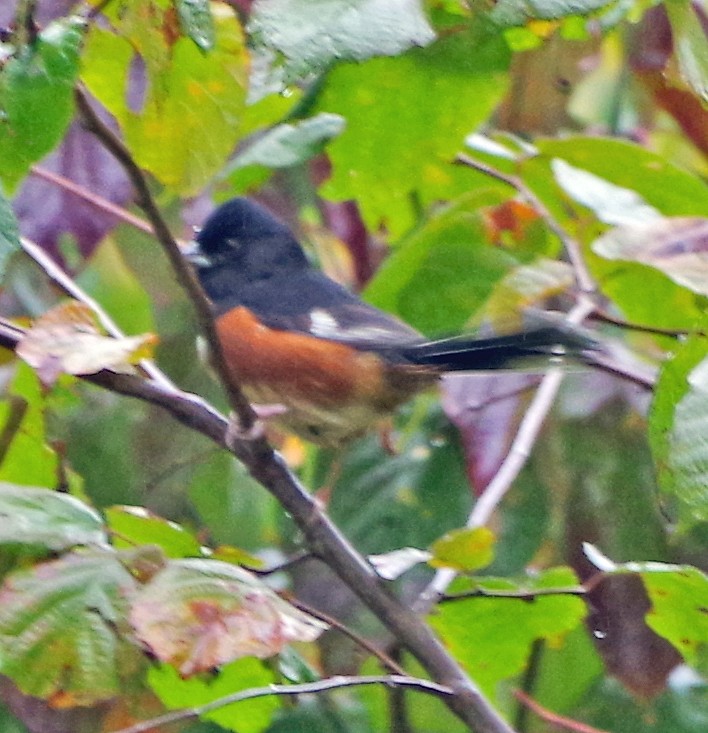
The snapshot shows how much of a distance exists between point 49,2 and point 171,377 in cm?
82

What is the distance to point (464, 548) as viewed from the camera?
105 cm

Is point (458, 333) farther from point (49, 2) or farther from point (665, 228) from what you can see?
point (49, 2)

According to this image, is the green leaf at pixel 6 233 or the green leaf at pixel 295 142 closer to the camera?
the green leaf at pixel 6 233

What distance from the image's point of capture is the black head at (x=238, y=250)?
6.78 ft

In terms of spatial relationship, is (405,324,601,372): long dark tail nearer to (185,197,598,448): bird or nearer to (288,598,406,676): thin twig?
(185,197,598,448): bird

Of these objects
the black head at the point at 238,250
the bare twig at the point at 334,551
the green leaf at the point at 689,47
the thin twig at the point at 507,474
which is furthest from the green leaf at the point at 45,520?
the black head at the point at 238,250

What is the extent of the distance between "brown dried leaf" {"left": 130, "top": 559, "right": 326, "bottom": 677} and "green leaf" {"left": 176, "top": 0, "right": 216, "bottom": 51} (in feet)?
1.31

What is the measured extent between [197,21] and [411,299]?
792 mm

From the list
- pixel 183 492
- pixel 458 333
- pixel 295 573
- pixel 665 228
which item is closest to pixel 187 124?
pixel 665 228

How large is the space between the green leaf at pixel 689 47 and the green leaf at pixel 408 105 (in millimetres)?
261

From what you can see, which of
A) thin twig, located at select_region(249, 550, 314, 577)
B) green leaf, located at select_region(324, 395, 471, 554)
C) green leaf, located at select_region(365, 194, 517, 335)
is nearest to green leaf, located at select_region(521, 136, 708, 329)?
green leaf, located at select_region(365, 194, 517, 335)

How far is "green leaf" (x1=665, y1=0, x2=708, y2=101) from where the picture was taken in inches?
35.6

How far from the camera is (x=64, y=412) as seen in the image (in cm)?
179

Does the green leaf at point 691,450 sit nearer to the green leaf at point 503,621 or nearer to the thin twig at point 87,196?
the green leaf at point 503,621
